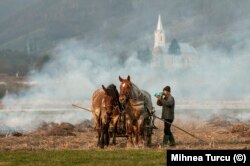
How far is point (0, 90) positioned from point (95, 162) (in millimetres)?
83482

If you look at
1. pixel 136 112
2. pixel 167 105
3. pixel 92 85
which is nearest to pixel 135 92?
pixel 136 112

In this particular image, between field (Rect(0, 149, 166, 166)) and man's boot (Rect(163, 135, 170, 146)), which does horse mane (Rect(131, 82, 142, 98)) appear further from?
field (Rect(0, 149, 166, 166))

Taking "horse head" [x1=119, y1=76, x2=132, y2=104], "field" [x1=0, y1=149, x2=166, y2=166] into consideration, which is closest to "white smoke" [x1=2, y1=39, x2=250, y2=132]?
"horse head" [x1=119, y1=76, x2=132, y2=104]

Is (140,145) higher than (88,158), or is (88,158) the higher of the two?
(140,145)

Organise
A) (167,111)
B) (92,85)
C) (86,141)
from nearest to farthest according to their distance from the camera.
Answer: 1. (167,111)
2. (86,141)
3. (92,85)

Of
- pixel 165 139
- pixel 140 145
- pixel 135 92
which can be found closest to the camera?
pixel 135 92

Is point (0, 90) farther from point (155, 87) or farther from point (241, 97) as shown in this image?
point (241, 97)

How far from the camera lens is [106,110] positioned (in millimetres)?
27125

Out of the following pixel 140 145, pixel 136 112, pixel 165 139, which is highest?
pixel 136 112

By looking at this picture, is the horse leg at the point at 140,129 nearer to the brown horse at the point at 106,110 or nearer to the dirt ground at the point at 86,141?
the brown horse at the point at 106,110

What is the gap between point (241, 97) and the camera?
109 m

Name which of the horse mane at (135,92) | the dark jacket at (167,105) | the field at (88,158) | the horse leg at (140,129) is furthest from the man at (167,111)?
the field at (88,158)

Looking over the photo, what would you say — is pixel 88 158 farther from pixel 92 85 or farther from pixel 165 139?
pixel 92 85

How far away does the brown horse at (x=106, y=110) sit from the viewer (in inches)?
1065
